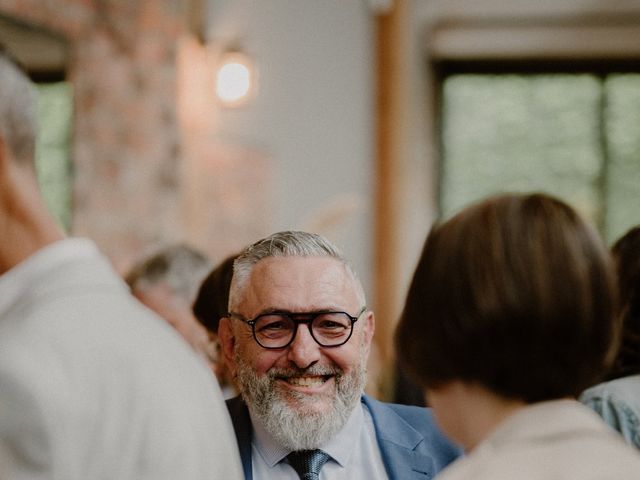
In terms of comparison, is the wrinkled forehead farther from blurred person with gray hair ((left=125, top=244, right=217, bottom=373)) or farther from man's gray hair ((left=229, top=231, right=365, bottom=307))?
blurred person with gray hair ((left=125, top=244, right=217, bottom=373))

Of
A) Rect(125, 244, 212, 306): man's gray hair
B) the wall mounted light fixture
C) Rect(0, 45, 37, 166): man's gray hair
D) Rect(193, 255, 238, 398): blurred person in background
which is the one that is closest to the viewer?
Rect(0, 45, 37, 166): man's gray hair

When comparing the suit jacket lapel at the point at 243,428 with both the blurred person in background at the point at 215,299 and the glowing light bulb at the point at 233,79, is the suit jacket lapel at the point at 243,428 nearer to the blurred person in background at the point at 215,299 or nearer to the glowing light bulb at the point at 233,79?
the blurred person in background at the point at 215,299

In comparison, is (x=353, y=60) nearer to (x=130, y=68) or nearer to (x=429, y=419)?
(x=130, y=68)

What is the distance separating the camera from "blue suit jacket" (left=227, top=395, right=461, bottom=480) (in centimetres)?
194

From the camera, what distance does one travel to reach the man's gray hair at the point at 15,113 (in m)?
1.30

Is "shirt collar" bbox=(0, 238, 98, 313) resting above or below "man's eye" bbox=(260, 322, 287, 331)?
above

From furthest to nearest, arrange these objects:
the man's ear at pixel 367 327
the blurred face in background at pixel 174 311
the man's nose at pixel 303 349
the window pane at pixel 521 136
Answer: the window pane at pixel 521 136 → the blurred face in background at pixel 174 311 → the man's ear at pixel 367 327 → the man's nose at pixel 303 349

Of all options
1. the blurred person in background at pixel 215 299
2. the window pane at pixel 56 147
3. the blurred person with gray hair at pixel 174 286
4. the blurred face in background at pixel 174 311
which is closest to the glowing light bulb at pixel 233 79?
the window pane at pixel 56 147

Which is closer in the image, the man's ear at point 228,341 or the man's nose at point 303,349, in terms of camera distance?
the man's nose at point 303,349

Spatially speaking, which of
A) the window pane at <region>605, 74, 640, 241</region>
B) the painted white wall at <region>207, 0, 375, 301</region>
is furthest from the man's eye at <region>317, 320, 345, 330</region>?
the window pane at <region>605, 74, 640, 241</region>

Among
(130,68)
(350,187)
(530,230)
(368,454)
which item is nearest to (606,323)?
(530,230)

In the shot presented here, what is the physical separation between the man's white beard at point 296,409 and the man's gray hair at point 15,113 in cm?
76

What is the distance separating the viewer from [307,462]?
6.39ft

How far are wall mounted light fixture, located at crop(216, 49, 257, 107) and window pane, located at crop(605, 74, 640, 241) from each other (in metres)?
4.44
